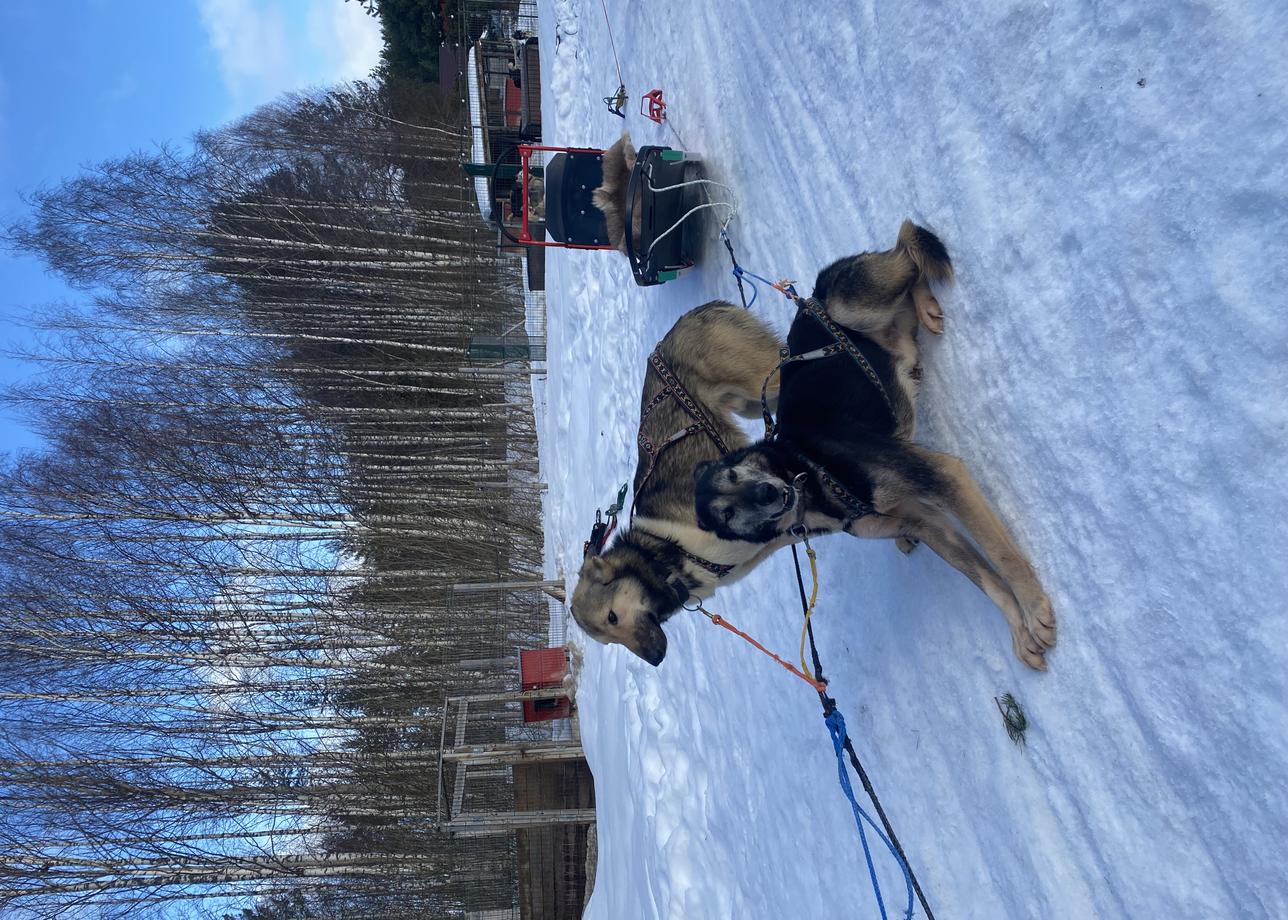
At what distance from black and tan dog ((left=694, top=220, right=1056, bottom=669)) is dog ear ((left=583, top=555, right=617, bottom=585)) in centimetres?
72

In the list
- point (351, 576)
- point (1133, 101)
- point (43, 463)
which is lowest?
point (351, 576)

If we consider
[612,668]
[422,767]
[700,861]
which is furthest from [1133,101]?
[422,767]

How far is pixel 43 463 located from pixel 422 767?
993 centimetres

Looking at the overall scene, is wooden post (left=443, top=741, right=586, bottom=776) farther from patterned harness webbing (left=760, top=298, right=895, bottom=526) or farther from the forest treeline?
patterned harness webbing (left=760, top=298, right=895, bottom=526)

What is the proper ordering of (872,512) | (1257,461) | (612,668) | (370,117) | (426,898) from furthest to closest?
(370,117), (426,898), (612,668), (872,512), (1257,461)

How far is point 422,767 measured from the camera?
14383 mm

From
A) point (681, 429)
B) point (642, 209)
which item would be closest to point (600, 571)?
point (681, 429)

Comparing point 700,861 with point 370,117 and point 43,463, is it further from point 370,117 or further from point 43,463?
point 370,117

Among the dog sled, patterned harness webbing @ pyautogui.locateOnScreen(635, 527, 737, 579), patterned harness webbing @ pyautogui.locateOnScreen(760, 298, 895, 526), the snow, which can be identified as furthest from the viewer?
the dog sled

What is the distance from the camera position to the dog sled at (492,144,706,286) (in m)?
5.65

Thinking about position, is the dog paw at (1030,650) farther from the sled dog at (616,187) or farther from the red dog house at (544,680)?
the red dog house at (544,680)

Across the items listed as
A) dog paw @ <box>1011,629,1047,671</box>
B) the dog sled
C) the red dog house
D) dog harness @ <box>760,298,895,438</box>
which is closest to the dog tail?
dog harness @ <box>760,298,895,438</box>

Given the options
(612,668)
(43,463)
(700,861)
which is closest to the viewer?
(700,861)

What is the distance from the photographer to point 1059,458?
8.70 feet
